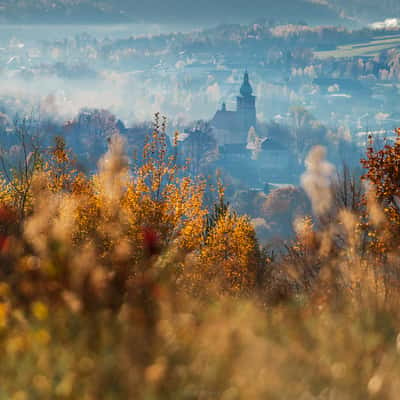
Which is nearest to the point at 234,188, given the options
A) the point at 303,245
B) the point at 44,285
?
the point at 303,245

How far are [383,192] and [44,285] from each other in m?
8.94

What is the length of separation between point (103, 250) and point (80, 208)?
110 inches

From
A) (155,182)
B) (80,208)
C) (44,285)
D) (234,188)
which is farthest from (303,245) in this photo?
(234,188)

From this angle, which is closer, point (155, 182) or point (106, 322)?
point (106, 322)

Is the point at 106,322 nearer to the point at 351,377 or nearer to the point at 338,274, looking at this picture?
the point at 351,377

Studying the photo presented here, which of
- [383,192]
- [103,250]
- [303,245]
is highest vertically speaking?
[383,192]

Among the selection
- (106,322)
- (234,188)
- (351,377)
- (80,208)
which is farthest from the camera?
(234,188)

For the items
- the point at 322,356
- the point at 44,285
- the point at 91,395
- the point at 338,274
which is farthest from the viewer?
the point at 338,274

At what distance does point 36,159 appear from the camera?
67.5ft

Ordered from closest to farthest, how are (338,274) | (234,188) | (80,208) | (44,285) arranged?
(44,285) → (338,274) → (80,208) → (234,188)

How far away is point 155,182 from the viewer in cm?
2184

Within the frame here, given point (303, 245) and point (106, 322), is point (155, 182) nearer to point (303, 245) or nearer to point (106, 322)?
point (303, 245)

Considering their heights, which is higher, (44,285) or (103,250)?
(44,285)

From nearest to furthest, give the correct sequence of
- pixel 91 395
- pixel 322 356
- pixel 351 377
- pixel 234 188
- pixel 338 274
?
pixel 91 395, pixel 351 377, pixel 322 356, pixel 338 274, pixel 234 188
